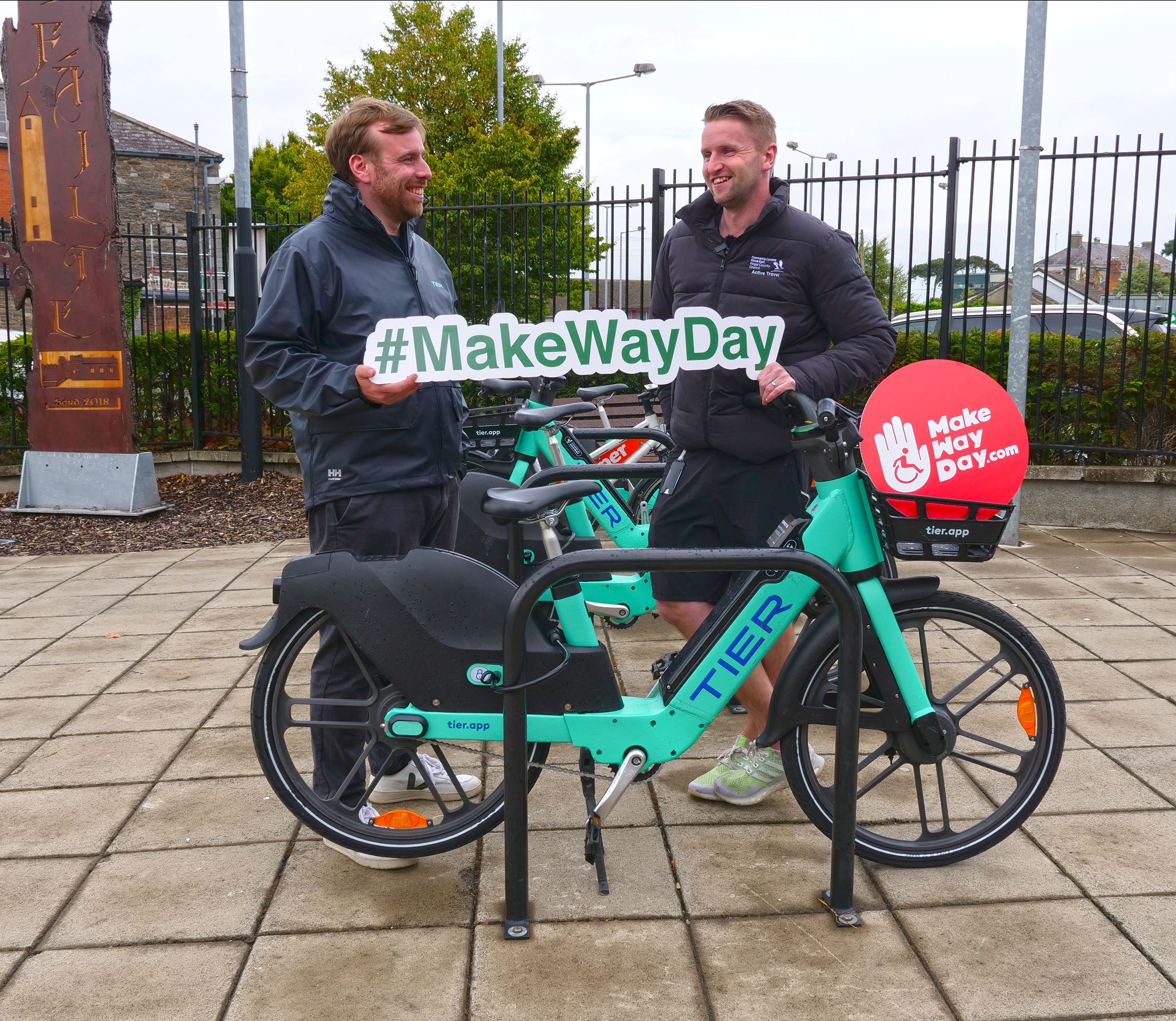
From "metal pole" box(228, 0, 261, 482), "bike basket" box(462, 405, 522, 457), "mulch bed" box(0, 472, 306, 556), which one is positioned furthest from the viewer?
"metal pole" box(228, 0, 261, 482)

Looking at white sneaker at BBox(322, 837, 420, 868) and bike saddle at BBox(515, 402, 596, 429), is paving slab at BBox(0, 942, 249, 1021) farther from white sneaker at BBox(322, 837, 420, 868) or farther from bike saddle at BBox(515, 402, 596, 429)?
bike saddle at BBox(515, 402, 596, 429)

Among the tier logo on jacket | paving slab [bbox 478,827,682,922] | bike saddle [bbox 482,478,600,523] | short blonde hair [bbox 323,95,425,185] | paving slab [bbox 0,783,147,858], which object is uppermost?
short blonde hair [bbox 323,95,425,185]

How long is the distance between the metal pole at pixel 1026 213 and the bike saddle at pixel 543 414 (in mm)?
3360

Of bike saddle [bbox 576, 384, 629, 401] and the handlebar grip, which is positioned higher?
the handlebar grip

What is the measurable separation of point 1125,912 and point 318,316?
2.47 m

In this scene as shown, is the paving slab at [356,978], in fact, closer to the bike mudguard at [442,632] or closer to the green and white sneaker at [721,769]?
the bike mudguard at [442,632]

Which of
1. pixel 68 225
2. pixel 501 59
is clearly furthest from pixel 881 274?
pixel 501 59

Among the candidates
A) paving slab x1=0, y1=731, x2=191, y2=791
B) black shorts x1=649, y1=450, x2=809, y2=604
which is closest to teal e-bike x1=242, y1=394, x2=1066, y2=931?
black shorts x1=649, y1=450, x2=809, y2=604

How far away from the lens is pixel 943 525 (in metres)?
2.54

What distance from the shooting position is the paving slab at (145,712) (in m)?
3.92

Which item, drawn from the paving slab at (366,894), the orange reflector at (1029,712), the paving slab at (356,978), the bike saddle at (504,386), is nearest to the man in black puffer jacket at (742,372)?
the orange reflector at (1029,712)

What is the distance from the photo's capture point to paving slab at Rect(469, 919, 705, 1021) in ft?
7.36

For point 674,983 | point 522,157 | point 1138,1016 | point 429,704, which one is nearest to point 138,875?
point 429,704

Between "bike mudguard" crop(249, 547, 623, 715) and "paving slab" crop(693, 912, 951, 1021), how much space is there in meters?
0.60
